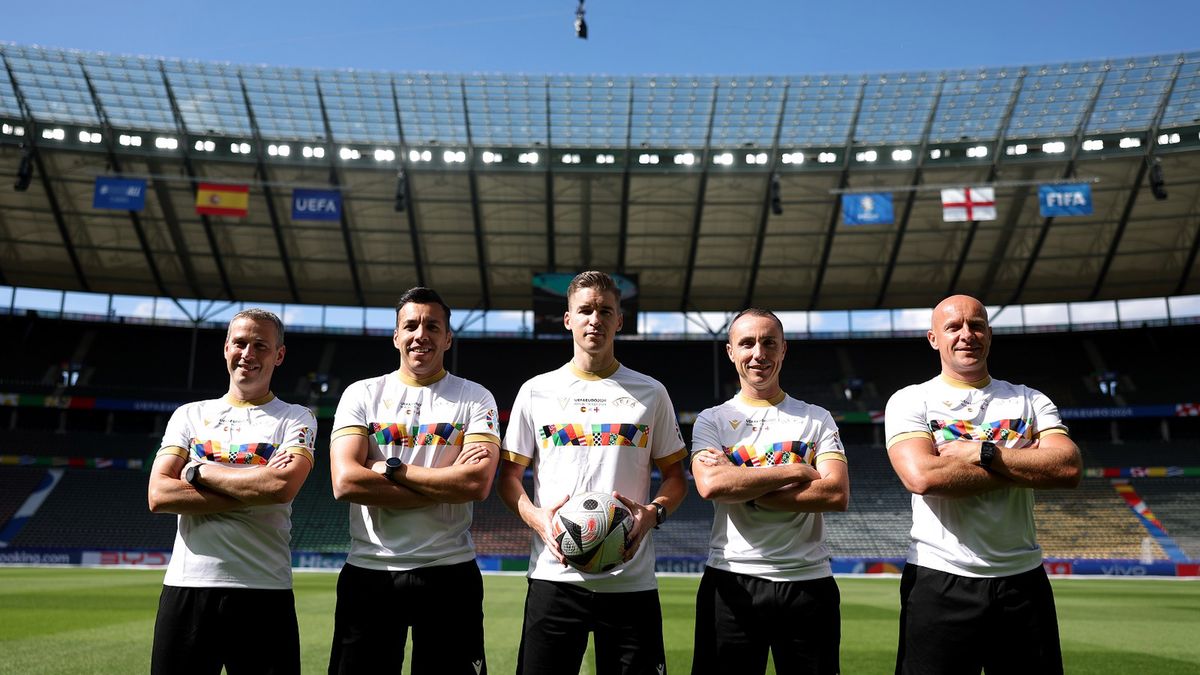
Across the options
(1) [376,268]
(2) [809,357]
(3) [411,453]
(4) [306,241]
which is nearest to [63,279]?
(4) [306,241]

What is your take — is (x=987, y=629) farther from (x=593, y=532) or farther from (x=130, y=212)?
(x=130, y=212)

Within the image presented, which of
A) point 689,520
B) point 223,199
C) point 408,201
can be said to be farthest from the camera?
point 689,520

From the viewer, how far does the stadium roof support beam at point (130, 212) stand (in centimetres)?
2667

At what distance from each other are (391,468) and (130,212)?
3174cm

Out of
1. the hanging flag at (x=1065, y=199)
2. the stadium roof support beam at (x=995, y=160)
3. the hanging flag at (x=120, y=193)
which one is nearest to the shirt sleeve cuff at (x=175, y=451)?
the hanging flag at (x=120, y=193)

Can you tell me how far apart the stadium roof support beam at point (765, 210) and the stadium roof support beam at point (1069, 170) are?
9802mm

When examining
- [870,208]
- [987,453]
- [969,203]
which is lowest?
[987,453]

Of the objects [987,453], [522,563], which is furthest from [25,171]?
[987,453]

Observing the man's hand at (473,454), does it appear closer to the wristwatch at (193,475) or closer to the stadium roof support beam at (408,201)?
the wristwatch at (193,475)

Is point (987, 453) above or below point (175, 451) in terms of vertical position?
above

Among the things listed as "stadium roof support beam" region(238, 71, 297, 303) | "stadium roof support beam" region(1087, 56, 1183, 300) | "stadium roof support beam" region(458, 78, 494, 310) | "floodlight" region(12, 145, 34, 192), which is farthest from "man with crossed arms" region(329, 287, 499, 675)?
"stadium roof support beam" region(1087, 56, 1183, 300)

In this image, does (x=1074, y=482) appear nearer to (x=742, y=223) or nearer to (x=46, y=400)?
(x=742, y=223)

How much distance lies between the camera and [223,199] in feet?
86.1

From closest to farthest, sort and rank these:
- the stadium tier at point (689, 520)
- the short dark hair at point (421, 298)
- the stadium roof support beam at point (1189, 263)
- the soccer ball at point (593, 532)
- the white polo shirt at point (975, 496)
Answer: the soccer ball at point (593, 532) → the white polo shirt at point (975, 496) → the short dark hair at point (421, 298) → the stadium tier at point (689, 520) → the stadium roof support beam at point (1189, 263)
